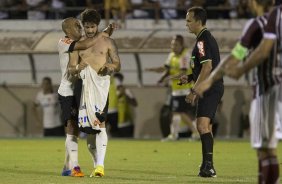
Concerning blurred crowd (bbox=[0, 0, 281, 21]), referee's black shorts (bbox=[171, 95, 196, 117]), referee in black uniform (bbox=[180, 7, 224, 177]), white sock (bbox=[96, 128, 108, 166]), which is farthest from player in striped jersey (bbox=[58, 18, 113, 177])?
blurred crowd (bbox=[0, 0, 281, 21])

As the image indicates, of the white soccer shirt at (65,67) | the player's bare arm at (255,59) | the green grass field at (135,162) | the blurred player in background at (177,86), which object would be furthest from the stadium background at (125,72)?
the player's bare arm at (255,59)

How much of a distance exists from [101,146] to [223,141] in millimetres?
10956

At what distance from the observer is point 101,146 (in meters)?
13.5

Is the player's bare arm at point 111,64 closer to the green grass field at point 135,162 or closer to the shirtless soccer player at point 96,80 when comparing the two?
the shirtless soccer player at point 96,80

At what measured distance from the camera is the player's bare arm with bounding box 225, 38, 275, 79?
8836 mm

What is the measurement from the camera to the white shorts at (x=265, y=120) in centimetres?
923

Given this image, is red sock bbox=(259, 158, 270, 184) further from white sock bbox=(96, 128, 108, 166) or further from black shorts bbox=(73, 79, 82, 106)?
black shorts bbox=(73, 79, 82, 106)

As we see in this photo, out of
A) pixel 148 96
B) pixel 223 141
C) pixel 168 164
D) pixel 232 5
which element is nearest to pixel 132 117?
pixel 148 96

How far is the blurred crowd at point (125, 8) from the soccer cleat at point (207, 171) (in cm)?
1578

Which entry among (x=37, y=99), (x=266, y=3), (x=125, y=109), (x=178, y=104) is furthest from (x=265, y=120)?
(x=37, y=99)

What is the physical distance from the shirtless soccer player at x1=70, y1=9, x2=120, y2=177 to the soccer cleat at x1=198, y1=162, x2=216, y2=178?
1341mm

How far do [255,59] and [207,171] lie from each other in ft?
16.0

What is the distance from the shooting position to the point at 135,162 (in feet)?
55.3

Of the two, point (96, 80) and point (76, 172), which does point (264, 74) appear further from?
point (76, 172)
